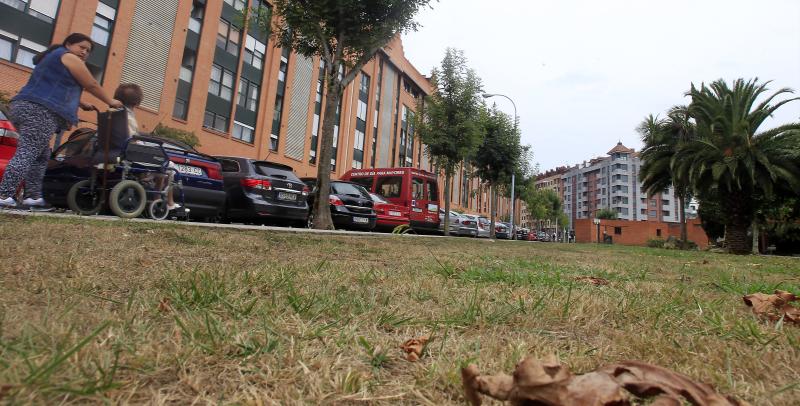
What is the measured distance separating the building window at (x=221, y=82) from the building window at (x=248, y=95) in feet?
2.60

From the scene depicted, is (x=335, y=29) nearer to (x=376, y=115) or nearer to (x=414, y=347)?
(x=414, y=347)

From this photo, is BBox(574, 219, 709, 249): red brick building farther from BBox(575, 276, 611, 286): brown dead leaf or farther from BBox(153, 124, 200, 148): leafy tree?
BBox(575, 276, 611, 286): brown dead leaf

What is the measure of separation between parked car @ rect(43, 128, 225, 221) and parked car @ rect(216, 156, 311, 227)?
89 centimetres

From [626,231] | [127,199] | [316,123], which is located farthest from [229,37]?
[626,231]

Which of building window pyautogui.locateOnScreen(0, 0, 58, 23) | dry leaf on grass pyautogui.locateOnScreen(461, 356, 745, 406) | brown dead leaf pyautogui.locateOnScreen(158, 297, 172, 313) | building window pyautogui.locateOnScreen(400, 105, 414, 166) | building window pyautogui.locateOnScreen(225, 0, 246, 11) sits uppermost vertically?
building window pyautogui.locateOnScreen(225, 0, 246, 11)

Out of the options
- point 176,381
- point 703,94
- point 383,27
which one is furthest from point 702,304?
point 703,94

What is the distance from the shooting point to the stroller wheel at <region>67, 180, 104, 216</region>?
6.51 meters

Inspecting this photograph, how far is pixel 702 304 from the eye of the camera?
2398 millimetres

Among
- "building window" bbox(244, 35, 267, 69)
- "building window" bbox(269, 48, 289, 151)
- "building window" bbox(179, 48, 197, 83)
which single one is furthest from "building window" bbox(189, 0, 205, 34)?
"building window" bbox(269, 48, 289, 151)

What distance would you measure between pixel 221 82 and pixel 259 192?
68.6 ft

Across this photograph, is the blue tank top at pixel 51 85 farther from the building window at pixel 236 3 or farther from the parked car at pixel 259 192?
the building window at pixel 236 3

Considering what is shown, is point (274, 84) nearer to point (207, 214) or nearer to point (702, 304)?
point (207, 214)

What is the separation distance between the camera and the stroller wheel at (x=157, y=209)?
705 centimetres

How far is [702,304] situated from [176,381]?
2.62 metres
